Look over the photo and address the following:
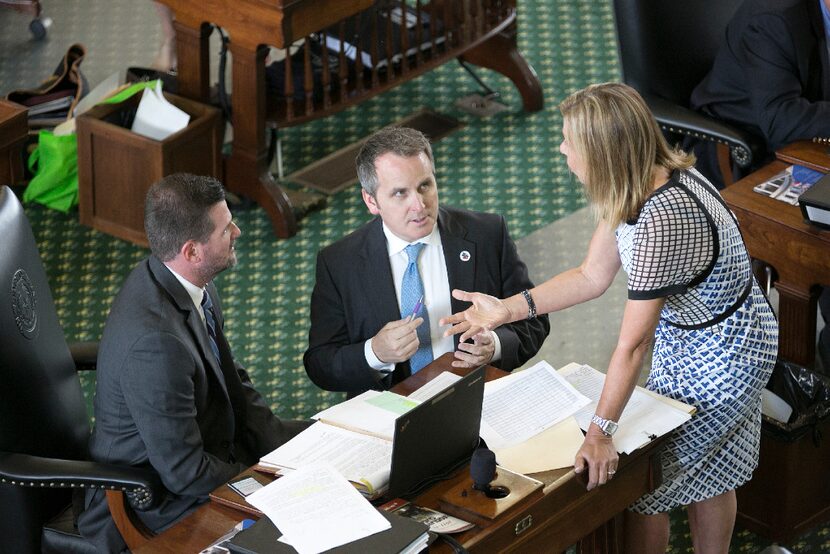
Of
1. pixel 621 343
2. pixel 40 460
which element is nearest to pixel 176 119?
pixel 40 460

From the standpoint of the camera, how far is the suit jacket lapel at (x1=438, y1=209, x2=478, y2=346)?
3525 millimetres

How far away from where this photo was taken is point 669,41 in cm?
477

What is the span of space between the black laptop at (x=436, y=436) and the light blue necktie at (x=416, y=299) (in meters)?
0.69

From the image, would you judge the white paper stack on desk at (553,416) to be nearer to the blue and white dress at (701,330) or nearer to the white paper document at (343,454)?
the blue and white dress at (701,330)

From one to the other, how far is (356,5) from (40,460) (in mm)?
2988

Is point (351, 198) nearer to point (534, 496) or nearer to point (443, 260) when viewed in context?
point (443, 260)

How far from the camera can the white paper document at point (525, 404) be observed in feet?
9.89

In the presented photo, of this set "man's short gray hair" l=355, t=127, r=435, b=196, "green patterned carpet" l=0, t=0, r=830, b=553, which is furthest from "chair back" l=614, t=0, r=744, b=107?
"man's short gray hair" l=355, t=127, r=435, b=196

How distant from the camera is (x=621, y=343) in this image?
9.65 ft

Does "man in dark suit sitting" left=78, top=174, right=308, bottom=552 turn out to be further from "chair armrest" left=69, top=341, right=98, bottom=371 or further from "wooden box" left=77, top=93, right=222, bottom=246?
"wooden box" left=77, top=93, right=222, bottom=246

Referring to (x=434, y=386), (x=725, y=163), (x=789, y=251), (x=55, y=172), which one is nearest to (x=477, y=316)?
(x=434, y=386)

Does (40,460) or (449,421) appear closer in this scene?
(449,421)

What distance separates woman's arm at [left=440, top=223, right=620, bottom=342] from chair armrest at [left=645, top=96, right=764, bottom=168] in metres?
1.40

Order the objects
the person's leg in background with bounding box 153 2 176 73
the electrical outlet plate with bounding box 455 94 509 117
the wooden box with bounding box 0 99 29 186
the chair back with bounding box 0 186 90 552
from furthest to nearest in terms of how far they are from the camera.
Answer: the electrical outlet plate with bounding box 455 94 509 117 < the person's leg in background with bounding box 153 2 176 73 < the wooden box with bounding box 0 99 29 186 < the chair back with bounding box 0 186 90 552
